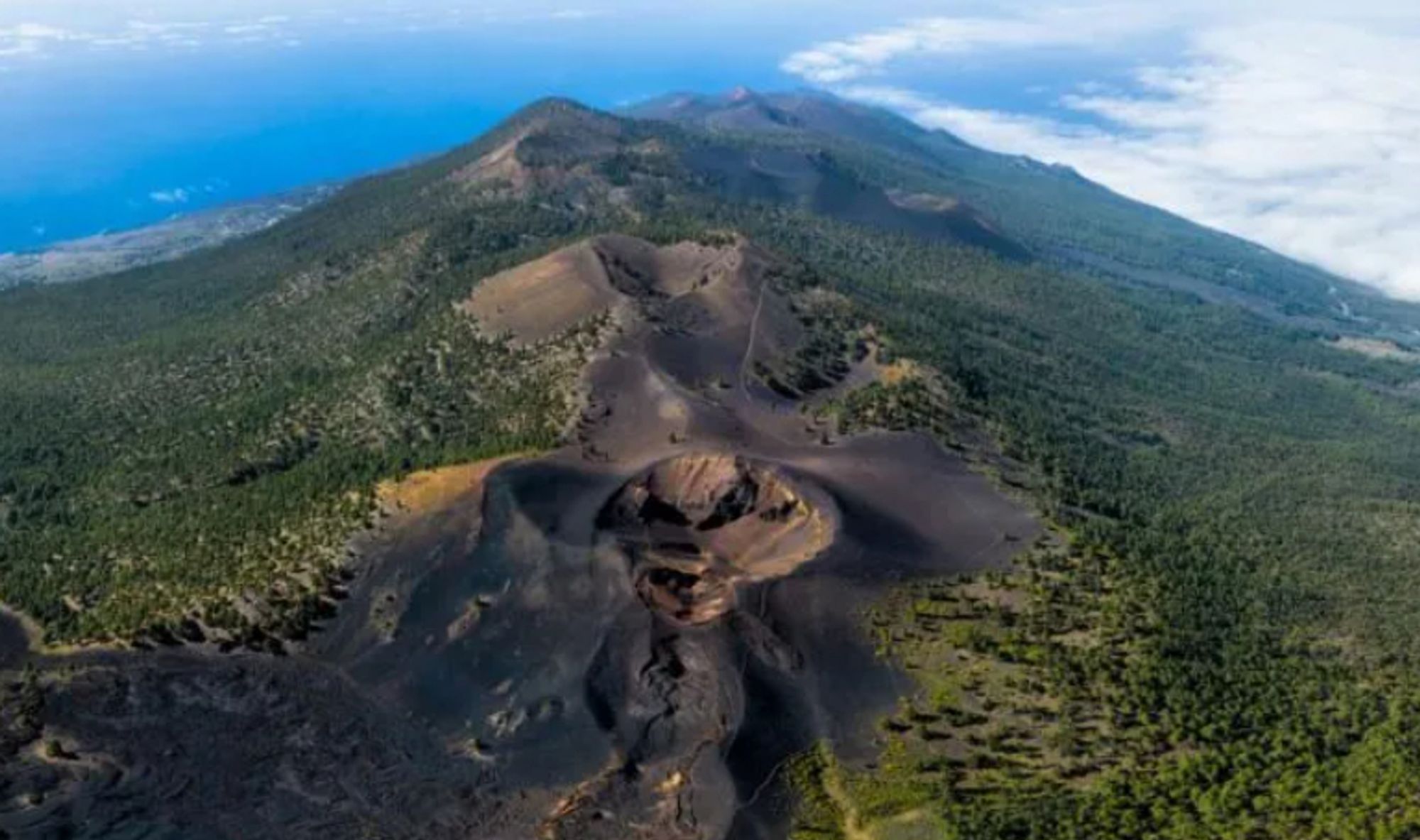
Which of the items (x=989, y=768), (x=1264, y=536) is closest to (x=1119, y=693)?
(x=989, y=768)

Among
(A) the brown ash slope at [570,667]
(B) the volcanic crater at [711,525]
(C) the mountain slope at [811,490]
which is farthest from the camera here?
(B) the volcanic crater at [711,525]

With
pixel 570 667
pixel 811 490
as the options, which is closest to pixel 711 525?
pixel 811 490

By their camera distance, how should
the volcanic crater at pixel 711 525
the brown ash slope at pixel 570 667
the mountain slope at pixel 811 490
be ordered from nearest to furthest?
the brown ash slope at pixel 570 667, the mountain slope at pixel 811 490, the volcanic crater at pixel 711 525

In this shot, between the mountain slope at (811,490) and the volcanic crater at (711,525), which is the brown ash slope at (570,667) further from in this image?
the mountain slope at (811,490)

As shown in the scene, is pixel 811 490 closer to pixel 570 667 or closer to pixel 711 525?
pixel 711 525

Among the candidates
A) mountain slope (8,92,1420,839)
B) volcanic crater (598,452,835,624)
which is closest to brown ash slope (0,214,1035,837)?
volcanic crater (598,452,835,624)

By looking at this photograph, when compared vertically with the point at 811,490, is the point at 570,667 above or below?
below

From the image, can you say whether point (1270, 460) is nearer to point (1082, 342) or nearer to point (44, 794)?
point (1082, 342)

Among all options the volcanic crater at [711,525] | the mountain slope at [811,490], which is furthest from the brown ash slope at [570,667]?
the mountain slope at [811,490]

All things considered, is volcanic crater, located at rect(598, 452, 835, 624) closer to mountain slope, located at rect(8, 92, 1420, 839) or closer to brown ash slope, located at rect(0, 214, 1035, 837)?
brown ash slope, located at rect(0, 214, 1035, 837)

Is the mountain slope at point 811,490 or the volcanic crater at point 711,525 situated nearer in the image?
the mountain slope at point 811,490
